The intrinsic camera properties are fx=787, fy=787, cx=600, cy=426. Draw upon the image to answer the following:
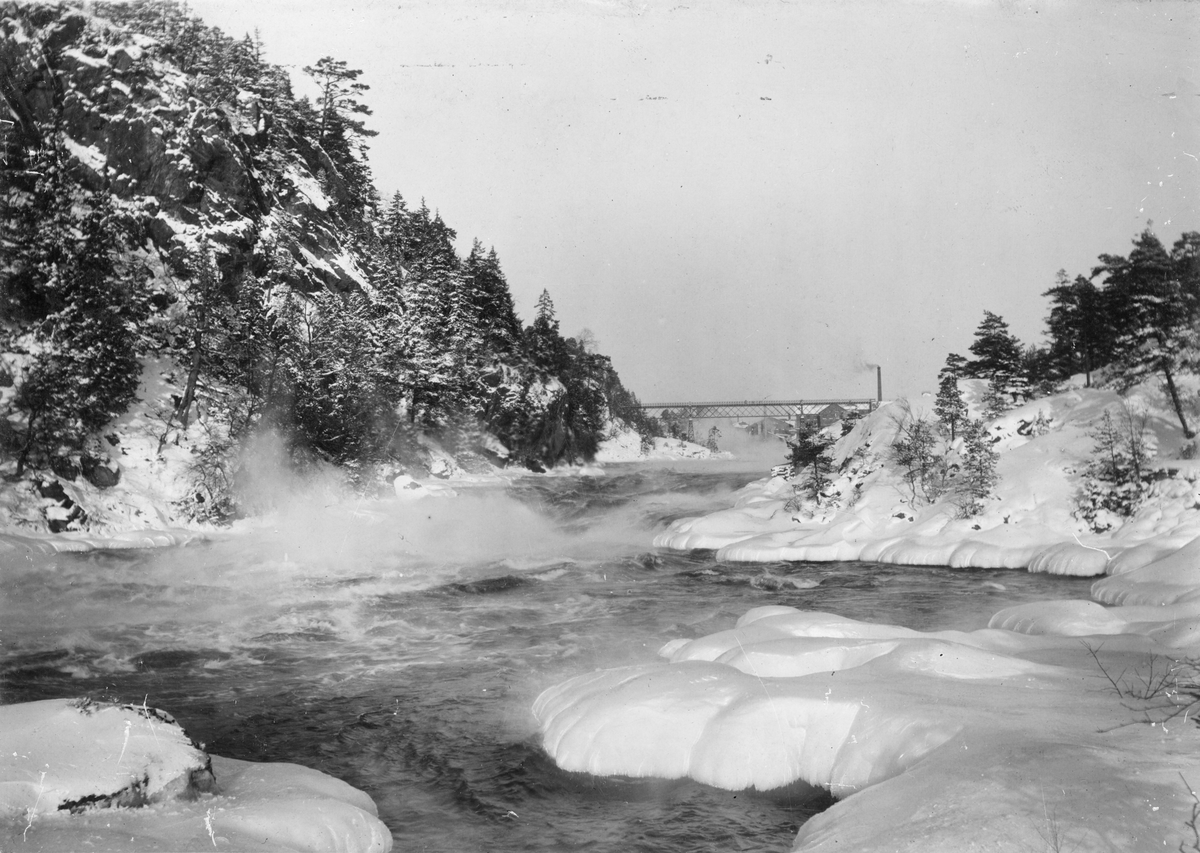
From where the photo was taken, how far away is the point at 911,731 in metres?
7.16

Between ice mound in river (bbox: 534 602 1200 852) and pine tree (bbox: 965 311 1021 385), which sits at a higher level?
pine tree (bbox: 965 311 1021 385)

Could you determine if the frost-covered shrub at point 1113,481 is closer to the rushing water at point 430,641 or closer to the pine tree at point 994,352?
the rushing water at point 430,641

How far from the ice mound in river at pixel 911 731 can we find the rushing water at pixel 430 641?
0.42m

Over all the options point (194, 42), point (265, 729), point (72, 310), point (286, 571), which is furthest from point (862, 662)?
point (194, 42)

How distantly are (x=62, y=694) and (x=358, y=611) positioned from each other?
6181mm

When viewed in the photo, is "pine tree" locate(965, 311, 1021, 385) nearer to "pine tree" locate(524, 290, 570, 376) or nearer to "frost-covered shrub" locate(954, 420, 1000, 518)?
"frost-covered shrub" locate(954, 420, 1000, 518)

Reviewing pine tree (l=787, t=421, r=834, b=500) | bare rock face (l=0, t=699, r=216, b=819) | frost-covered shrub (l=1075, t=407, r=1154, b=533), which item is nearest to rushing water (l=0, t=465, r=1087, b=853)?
bare rock face (l=0, t=699, r=216, b=819)

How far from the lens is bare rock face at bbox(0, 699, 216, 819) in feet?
18.3

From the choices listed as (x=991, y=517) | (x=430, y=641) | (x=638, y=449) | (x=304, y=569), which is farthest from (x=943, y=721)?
(x=638, y=449)

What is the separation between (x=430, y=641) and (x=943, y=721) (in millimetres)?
9342

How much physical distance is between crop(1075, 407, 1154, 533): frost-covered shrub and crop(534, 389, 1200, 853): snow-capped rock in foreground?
22.7 ft

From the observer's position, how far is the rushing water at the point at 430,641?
7441 mm

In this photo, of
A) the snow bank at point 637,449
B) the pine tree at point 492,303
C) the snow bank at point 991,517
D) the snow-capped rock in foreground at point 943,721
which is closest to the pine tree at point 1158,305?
the snow bank at point 991,517

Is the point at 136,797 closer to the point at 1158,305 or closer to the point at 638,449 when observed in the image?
the point at 1158,305
